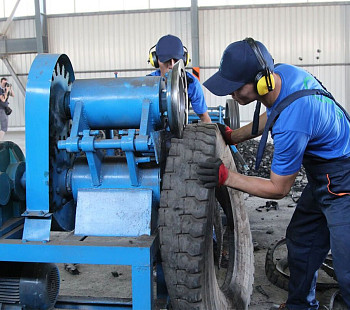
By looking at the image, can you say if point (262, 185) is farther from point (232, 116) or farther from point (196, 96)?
point (232, 116)

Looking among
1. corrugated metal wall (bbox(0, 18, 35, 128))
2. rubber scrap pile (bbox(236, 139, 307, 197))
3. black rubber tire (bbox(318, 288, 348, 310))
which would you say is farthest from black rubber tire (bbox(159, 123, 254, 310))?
corrugated metal wall (bbox(0, 18, 35, 128))

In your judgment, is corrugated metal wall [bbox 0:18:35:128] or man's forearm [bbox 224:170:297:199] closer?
man's forearm [bbox 224:170:297:199]

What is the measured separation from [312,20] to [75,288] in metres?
11.9

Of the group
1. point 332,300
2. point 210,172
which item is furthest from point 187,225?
point 332,300

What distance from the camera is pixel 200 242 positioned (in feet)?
5.13

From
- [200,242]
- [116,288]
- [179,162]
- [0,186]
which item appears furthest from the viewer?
[116,288]

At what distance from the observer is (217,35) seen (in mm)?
12570

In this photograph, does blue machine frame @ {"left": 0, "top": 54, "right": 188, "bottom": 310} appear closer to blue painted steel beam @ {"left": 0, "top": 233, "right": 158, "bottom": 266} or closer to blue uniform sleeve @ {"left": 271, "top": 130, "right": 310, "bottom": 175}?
blue painted steel beam @ {"left": 0, "top": 233, "right": 158, "bottom": 266}

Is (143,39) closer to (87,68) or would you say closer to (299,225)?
(87,68)

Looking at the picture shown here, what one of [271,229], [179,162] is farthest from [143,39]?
[179,162]

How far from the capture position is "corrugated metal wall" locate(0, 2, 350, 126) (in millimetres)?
Result: 12422

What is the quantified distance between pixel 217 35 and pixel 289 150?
11.5 m

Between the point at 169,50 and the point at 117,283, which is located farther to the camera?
the point at 169,50

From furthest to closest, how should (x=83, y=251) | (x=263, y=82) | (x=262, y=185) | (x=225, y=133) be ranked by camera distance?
(x=225, y=133)
(x=262, y=185)
(x=263, y=82)
(x=83, y=251)
